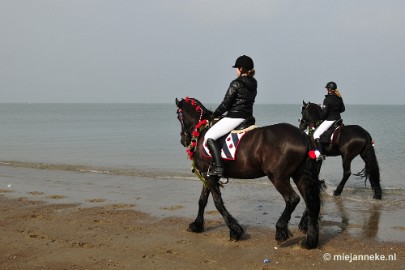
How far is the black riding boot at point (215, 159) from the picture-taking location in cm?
799

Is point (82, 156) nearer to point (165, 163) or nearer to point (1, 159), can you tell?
point (1, 159)

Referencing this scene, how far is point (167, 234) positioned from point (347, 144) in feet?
24.0

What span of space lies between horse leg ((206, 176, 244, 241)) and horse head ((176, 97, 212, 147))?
1111 mm

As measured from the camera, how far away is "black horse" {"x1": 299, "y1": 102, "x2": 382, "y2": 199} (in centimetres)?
1299

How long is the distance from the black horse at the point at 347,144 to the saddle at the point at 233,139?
581 cm

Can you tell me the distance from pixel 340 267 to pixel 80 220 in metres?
5.65

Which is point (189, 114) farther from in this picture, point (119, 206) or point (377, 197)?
point (377, 197)

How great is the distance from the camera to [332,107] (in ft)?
43.8

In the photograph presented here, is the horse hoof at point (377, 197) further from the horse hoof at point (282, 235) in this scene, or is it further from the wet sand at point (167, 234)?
the horse hoof at point (282, 235)

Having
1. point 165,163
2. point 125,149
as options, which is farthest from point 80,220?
point 125,149

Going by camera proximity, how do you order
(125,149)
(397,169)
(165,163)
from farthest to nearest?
(125,149), (165,163), (397,169)

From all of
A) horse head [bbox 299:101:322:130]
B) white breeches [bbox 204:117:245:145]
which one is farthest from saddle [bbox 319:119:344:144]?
white breeches [bbox 204:117:245:145]

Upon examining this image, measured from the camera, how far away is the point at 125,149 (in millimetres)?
27641

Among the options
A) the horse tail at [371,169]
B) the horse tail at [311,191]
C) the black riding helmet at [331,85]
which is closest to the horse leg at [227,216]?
the horse tail at [311,191]
